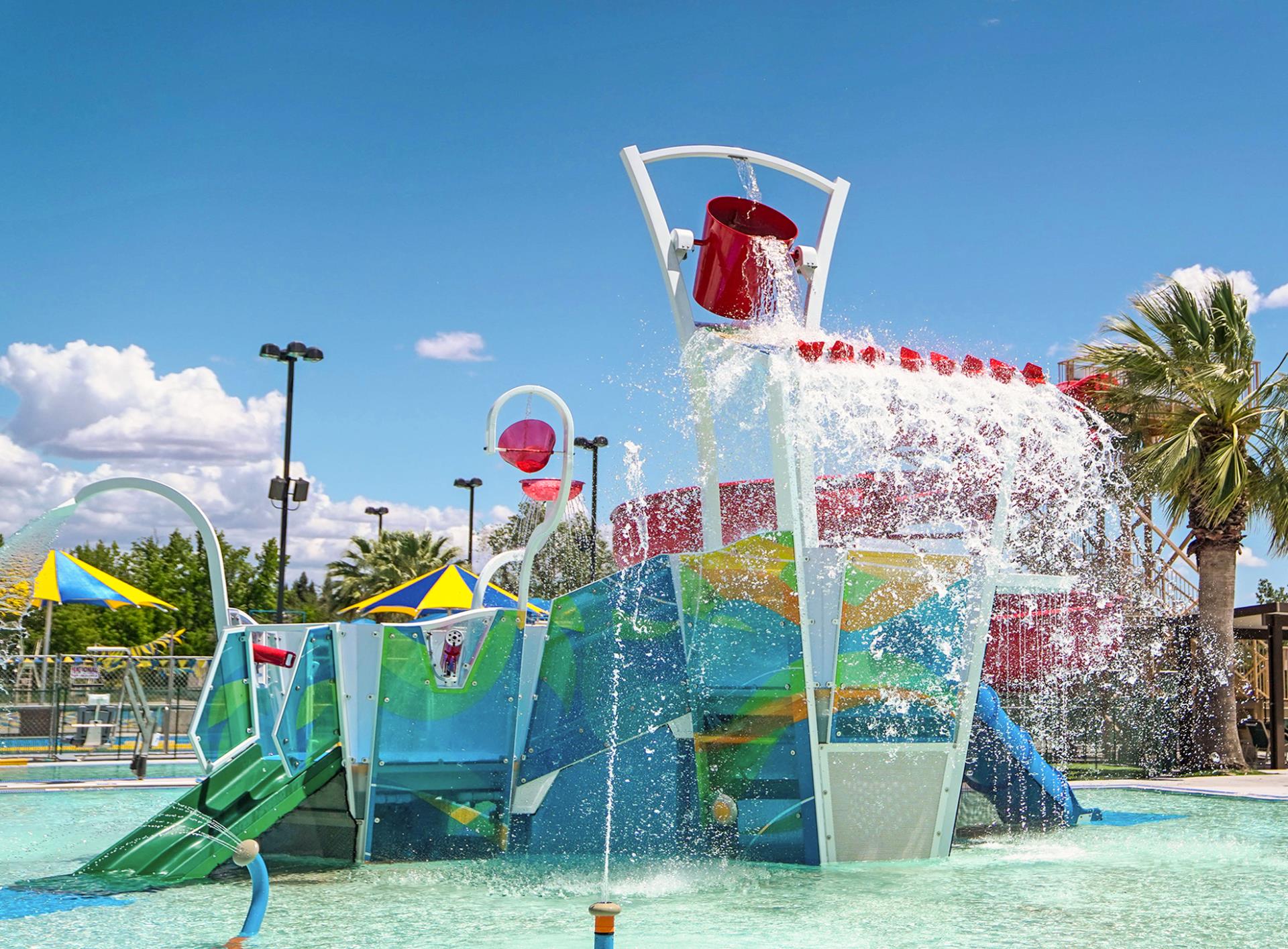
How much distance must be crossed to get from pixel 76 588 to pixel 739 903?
20.5m

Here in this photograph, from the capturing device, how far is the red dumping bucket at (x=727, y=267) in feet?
34.0

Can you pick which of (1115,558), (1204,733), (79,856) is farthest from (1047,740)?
(79,856)

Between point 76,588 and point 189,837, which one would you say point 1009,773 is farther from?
point 76,588

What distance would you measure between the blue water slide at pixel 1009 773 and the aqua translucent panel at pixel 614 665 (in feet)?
10.4

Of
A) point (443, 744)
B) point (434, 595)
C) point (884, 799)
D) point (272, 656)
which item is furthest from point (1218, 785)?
point (434, 595)

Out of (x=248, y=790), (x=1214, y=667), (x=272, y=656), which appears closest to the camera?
(x=248, y=790)

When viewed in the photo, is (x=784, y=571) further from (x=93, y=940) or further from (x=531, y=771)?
(x=93, y=940)

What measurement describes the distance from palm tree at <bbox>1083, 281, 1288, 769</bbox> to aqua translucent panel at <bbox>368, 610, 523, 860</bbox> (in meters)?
11.7

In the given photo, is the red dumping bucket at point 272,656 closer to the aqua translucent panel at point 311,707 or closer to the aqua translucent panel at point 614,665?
the aqua translucent panel at point 311,707

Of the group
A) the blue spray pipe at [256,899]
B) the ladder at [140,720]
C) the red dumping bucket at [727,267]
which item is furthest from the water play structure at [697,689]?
the ladder at [140,720]

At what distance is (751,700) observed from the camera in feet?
29.4

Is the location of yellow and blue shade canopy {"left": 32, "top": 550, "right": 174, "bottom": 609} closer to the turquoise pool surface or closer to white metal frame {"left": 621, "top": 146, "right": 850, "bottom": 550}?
the turquoise pool surface

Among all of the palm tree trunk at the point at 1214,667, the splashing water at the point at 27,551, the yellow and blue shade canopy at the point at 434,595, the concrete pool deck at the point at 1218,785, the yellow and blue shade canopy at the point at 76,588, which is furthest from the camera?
the yellow and blue shade canopy at the point at 434,595

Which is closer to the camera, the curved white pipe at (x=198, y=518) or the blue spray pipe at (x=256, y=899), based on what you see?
the blue spray pipe at (x=256, y=899)
